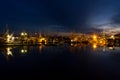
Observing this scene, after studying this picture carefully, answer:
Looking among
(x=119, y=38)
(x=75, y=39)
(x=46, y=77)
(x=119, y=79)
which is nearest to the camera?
(x=119, y=79)

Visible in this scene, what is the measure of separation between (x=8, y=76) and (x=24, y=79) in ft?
7.72

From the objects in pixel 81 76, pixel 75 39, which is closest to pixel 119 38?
pixel 75 39

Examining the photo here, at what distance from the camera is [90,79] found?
1770cm

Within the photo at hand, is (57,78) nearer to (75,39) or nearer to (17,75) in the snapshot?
(17,75)

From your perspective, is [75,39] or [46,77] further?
[75,39]

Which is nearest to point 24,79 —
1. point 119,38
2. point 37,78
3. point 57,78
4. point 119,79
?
point 37,78

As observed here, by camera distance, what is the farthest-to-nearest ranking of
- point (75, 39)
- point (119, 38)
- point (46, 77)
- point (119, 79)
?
point (75, 39) → point (119, 38) → point (46, 77) → point (119, 79)

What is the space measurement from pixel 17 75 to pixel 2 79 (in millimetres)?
2155

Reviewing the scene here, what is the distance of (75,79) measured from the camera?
17844 mm

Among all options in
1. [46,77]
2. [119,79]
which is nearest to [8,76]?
[46,77]

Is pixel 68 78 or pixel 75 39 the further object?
pixel 75 39

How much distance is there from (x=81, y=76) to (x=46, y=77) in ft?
12.3

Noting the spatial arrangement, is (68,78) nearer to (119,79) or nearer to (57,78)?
(57,78)

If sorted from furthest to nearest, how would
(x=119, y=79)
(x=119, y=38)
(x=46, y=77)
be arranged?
1. (x=119, y=38)
2. (x=46, y=77)
3. (x=119, y=79)
